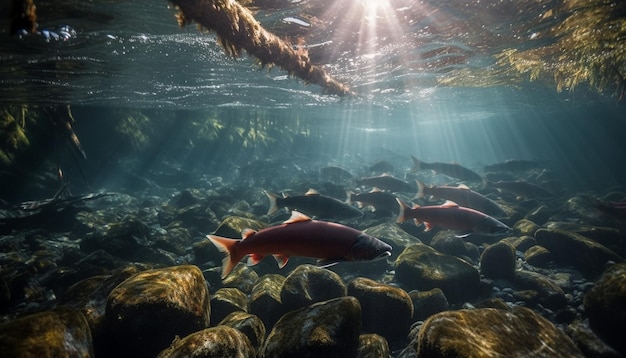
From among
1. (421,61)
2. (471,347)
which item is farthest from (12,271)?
(421,61)

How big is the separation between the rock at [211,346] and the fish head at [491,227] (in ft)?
21.8

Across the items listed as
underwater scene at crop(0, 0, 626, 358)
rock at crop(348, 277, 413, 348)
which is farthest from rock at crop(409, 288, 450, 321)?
rock at crop(348, 277, 413, 348)

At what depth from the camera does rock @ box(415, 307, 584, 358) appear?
10.9ft

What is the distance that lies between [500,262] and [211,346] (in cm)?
821

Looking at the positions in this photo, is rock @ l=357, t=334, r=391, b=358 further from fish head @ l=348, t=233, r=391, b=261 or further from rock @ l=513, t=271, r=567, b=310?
rock @ l=513, t=271, r=567, b=310

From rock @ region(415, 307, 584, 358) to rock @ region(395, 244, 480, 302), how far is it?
9.85 feet

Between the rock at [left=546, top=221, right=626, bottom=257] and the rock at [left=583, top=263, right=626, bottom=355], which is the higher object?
the rock at [left=583, top=263, right=626, bottom=355]

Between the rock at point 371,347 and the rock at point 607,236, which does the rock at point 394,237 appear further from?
the rock at point 371,347

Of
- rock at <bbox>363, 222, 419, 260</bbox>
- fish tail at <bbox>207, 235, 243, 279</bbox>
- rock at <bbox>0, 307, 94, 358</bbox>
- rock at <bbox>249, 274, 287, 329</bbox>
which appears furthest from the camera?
rock at <bbox>363, 222, 419, 260</bbox>

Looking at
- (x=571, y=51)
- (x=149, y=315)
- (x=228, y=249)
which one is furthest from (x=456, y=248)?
(x=571, y=51)

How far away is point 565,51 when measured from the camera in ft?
51.1

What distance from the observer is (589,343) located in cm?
505

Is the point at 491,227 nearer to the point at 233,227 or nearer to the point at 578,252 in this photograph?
the point at 578,252

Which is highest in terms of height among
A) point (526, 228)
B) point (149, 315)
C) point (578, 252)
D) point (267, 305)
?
point (149, 315)
